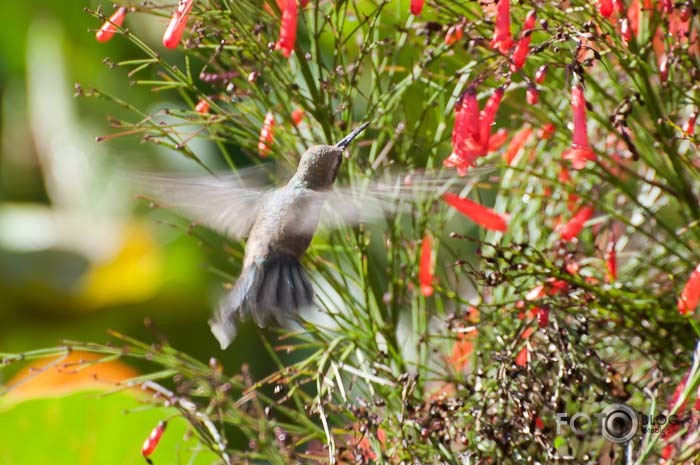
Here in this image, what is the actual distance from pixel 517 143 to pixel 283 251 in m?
0.31

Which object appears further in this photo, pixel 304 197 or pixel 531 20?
pixel 304 197

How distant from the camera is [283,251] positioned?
114 cm

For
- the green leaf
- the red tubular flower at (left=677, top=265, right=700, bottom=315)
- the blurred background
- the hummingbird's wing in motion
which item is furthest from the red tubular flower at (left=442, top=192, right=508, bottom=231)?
the blurred background

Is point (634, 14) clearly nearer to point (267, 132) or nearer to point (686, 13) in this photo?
point (686, 13)

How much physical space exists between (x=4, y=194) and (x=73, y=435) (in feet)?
5.47

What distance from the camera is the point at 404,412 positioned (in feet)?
3.04

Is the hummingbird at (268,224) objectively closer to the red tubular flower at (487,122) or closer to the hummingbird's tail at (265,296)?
the hummingbird's tail at (265,296)

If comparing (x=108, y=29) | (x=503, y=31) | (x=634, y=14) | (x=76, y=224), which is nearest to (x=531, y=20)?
(x=503, y=31)

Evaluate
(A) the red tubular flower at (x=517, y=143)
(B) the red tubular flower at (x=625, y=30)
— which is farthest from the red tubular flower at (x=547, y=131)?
(B) the red tubular flower at (x=625, y=30)

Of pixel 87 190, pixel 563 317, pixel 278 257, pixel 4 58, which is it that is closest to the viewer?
pixel 563 317

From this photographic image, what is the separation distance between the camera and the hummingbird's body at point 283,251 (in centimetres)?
Answer: 107

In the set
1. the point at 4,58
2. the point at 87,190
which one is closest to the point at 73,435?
the point at 87,190

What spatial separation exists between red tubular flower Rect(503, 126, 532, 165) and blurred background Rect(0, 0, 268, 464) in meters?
1.34

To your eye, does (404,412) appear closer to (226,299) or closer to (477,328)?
(477,328)
